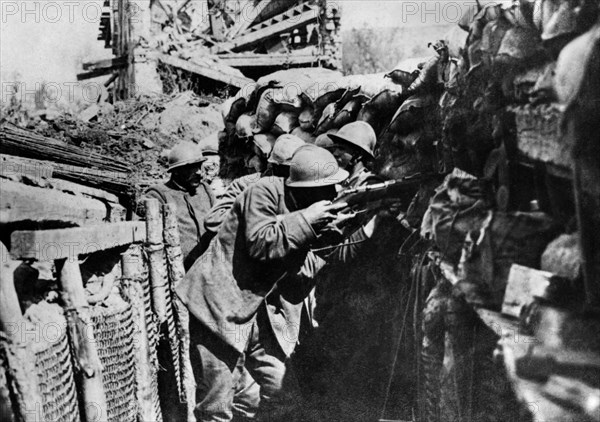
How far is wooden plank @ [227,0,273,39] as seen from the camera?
11.1 metres

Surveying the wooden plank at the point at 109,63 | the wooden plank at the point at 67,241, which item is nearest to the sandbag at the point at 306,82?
the wooden plank at the point at 67,241

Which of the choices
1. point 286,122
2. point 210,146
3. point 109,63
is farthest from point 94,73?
point 286,122

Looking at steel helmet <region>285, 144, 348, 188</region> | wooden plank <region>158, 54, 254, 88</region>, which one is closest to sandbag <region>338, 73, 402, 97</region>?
steel helmet <region>285, 144, 348, 188</region>

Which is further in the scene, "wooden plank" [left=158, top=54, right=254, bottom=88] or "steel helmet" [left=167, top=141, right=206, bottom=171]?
"wooden plank" [left=158, top=54, right=254, bottom=88]

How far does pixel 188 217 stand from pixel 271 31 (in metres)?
6.61

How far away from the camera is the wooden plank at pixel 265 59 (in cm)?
1011

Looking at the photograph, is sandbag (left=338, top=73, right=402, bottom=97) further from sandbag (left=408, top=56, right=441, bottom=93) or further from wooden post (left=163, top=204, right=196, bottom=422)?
wooden post (left=163, top=204, right=196, bottom=422)

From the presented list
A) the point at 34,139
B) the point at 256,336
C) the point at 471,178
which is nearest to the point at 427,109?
the point at 471,178

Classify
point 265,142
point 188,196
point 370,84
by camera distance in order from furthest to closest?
point 265,142
point 188,196
point 370,84

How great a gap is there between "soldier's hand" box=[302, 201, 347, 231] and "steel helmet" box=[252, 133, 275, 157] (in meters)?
1.76

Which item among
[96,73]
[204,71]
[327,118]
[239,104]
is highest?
[96,73]

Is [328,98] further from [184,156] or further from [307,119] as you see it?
[184,156]

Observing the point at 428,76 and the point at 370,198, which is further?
the point at 370,198

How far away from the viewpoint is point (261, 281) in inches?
142
